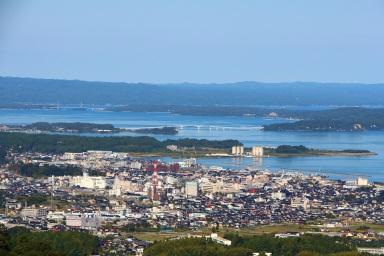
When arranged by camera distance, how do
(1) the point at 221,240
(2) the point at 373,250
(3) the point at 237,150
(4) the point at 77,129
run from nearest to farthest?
1. (2) the point at 373,250
2. (1) the point at 221,240
3. (3) the point at 237,150
4. (4) the point at 77,129

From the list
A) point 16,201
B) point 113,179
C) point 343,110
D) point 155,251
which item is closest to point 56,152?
point 113,179

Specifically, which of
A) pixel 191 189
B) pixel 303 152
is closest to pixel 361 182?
pixel 191 189

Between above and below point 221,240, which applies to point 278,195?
below

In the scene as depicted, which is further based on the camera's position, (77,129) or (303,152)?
(77,129)

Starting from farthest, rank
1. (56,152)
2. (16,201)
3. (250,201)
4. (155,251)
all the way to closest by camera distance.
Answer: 1. (56,152)
2. (250,201)
3. (16,201)
4. (155,251)

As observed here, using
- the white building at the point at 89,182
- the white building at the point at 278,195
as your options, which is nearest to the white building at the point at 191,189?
the white building at the point at 278,195

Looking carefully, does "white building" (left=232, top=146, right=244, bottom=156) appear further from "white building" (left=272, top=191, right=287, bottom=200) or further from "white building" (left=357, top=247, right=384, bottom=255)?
"white building" (left=357, top=247, right=384, bottom=255)

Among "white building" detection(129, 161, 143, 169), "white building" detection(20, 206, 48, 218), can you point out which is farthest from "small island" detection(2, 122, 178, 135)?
"white building" detection(20, 206, 48, 218)

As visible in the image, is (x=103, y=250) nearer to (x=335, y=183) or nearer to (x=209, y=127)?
(x=335, y=183)

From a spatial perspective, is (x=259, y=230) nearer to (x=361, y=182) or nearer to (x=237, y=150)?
(x=361, y=182)
